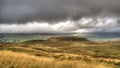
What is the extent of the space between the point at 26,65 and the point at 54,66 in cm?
174

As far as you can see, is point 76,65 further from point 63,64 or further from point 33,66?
point 33,66

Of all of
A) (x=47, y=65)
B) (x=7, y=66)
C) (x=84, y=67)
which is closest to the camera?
(x=7, y=66)

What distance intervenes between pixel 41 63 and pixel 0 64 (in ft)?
8.27

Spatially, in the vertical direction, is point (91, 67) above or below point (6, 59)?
below

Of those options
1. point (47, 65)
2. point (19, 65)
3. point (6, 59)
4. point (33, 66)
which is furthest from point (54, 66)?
point (6, 59)

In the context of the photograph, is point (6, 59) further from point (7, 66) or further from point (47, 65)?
point (47, 65)

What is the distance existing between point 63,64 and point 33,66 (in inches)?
84.7

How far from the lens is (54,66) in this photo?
42.4 ft

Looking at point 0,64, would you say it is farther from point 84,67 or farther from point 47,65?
point 84,67

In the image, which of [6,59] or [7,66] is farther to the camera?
[6,59]

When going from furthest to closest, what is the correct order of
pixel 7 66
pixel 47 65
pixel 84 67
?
pixel 84 67 → pixel 47 65 → pixel 7 66

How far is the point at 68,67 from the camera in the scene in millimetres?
13273

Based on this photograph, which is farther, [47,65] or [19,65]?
[47,65]

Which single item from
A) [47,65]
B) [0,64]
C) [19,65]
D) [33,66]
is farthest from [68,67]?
[0,64]
